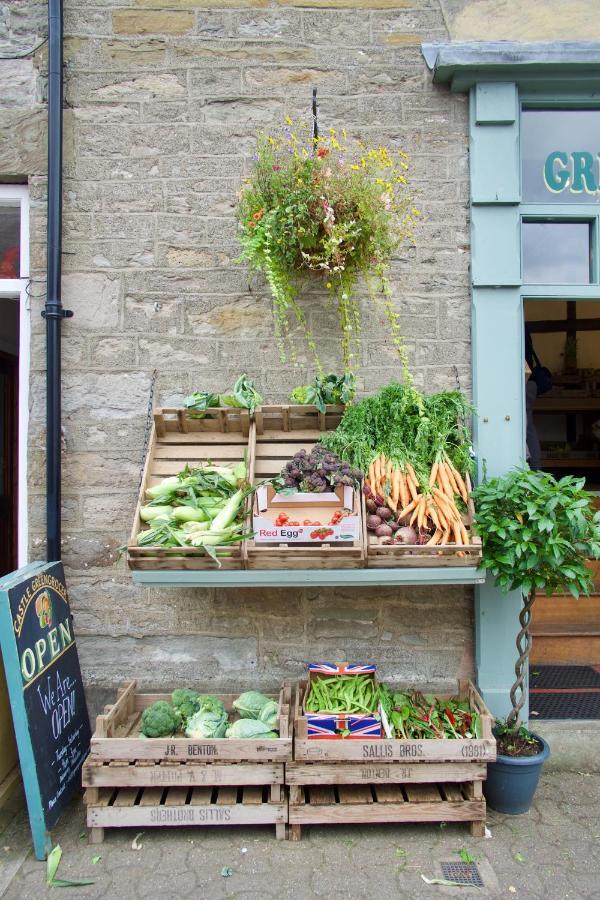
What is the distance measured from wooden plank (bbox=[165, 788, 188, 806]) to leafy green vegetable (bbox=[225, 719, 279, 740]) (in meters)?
0.37

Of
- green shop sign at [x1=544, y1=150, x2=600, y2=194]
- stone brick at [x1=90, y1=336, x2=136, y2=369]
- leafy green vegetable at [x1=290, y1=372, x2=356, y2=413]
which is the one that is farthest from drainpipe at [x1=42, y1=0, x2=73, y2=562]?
green shop sign at [x1=544, y1=150, x2=600, y2=194]

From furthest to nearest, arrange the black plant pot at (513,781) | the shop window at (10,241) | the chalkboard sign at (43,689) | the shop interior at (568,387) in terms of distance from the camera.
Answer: the shop interior at (568,387), the shop window at (10,241), the black plant pot at (513,781), the chalkboard sign at (43,689)

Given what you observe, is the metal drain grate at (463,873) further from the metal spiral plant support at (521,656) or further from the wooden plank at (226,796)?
the wooden plank at (226,796)

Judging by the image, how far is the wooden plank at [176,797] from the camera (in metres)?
3.10

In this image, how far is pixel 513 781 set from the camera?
329 cm

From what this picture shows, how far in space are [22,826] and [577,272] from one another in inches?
178

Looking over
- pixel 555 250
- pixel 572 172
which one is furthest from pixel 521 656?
pixel 572 172

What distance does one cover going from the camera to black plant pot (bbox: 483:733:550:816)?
326 cm

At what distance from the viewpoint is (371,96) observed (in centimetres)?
391

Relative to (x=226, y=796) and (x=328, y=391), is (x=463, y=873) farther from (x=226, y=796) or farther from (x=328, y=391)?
(x=328, y=391)

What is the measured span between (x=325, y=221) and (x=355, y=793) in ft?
9.96

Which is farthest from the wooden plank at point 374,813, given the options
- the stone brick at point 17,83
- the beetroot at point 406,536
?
the stone brick at point 17,83

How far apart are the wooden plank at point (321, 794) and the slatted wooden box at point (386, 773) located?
0.02 meters

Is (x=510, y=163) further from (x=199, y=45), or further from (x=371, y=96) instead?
(x=199, y=45)
